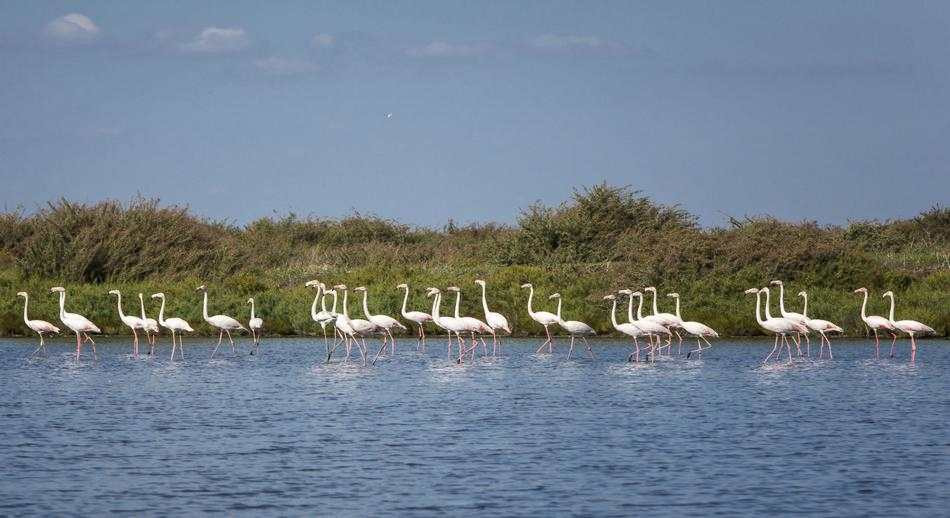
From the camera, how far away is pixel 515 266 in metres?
45.2

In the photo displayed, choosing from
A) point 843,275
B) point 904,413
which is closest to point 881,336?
point 843,275

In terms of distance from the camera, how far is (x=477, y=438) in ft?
59.8

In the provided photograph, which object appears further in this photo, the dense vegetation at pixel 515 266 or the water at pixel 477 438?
the dense vegetation at pixel 515 266

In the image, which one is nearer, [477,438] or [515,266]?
[477,438]

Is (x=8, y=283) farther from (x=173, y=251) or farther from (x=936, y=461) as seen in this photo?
(x=936, y=461)

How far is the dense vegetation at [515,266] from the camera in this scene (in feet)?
123

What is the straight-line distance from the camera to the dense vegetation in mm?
37625

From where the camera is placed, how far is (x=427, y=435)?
18484 mm

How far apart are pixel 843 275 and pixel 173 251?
19.9 meters

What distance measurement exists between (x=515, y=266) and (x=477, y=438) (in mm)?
27023

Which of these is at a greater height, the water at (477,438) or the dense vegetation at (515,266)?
the dense vegetation at (515,266)

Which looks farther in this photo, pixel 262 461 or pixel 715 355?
pixel 715 355

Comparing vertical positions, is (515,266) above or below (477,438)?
above

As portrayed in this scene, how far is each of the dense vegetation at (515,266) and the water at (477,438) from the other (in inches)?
344
